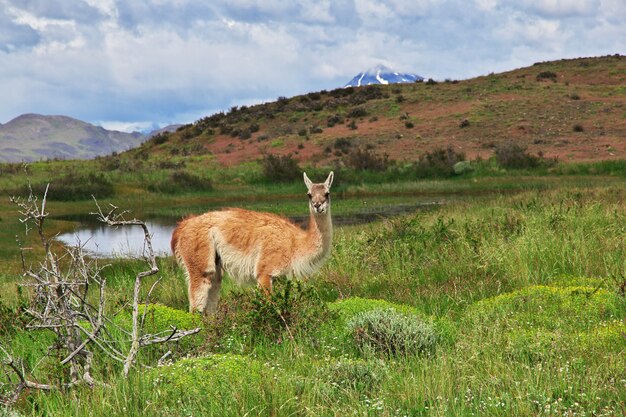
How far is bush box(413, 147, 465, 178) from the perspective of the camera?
39.9 meters

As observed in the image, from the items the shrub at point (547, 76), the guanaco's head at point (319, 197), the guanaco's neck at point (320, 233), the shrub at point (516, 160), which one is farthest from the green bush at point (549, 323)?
the shrub at point (547, 76)

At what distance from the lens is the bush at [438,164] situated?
131 feet

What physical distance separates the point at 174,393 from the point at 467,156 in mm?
43110

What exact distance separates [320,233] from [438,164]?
108ft

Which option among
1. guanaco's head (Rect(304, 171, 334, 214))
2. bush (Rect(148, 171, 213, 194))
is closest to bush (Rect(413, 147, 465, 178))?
bush (Rect(148, 171, 213, 194))

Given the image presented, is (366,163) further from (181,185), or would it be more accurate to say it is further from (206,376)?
(206,376)

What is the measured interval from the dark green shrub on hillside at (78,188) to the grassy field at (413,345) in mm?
25927

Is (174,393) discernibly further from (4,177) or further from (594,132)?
(594,132)

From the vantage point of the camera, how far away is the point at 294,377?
5.07 metres

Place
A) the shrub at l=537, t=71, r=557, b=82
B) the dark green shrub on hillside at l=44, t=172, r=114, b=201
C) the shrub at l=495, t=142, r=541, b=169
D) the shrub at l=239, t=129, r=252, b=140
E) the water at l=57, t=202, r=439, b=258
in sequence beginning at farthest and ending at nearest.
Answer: the shrub at l=537, t=71, r=557, b=82 → the shrub at l=239, t=129, r=252, b=140 → the shrub at l=495, t=142, r=541, b=169 → the dark green shrub on hillside at l=44, t=172, r=114, b=201 → the water at l=57, t=202, r=439, b=258

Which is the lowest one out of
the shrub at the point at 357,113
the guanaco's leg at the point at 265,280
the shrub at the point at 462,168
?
the guanaco's leg at the point at 265,280

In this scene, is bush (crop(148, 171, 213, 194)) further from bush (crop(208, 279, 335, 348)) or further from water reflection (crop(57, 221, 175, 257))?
bush (crop(208, 279, 335, 348))

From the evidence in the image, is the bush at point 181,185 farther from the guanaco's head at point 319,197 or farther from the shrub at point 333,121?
the guanaco's head at point 319,197

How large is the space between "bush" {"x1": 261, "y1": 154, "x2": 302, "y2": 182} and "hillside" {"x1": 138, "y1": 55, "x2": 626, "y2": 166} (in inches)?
306
